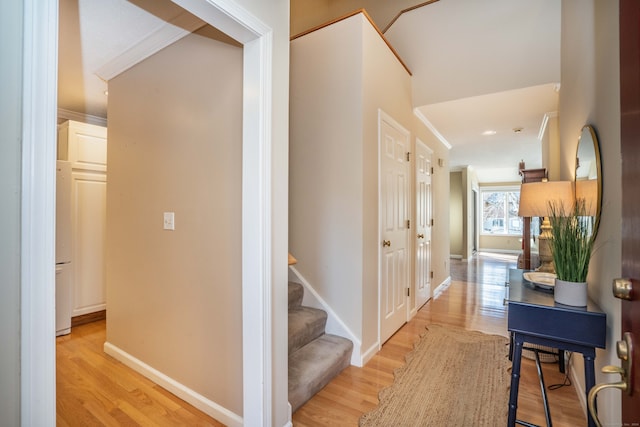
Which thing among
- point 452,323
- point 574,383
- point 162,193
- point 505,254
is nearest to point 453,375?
point 574,383

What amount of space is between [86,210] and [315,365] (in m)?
3.05

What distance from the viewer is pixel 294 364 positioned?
2.01 m

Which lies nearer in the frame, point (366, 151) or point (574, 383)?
point (574, 383)

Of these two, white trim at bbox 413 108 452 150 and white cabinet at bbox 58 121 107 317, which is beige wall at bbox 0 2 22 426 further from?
white trim at bbox 413 108 452 150

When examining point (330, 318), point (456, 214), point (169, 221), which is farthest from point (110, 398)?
point (456, 214)

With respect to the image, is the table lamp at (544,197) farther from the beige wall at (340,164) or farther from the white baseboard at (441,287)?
the white baseboard at (441,287)

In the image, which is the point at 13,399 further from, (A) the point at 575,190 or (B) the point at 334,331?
(A) the point at 575,190

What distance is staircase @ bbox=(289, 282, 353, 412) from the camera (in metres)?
1.87

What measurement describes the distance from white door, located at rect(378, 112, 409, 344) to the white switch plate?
1.66 m

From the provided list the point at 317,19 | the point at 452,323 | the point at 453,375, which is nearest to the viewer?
the point at 453,375

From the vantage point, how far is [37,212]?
752mm

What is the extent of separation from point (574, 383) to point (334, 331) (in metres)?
1.73

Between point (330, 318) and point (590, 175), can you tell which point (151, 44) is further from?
point (590, 175)

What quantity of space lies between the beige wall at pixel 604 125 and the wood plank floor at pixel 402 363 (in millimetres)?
259
